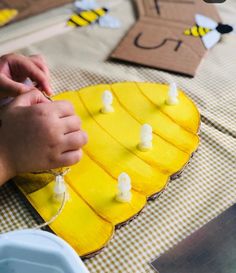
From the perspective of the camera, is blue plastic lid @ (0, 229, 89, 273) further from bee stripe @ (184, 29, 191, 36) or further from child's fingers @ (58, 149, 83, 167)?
→ bee stripe @ (184, 29, 191, 36)

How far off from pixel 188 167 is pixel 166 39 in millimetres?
340

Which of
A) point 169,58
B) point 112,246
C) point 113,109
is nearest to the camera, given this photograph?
point 112,246

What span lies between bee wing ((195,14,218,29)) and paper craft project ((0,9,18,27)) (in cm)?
38

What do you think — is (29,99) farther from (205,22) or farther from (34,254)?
(205,22)

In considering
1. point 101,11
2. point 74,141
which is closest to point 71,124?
point 74,141

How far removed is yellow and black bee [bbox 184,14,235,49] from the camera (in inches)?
34.9

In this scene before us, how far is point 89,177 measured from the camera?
597 mm

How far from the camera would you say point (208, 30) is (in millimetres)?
913

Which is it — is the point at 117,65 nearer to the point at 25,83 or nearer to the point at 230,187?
the point at 25,83

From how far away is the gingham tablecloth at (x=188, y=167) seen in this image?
1.76ft

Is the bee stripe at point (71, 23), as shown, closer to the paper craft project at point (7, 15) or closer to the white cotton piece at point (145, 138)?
the paper craft project at point (7, 15)

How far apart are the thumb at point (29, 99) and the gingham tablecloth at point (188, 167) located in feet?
0.36

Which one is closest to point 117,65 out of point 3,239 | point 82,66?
point 82,66

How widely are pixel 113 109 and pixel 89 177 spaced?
0.47 ft
